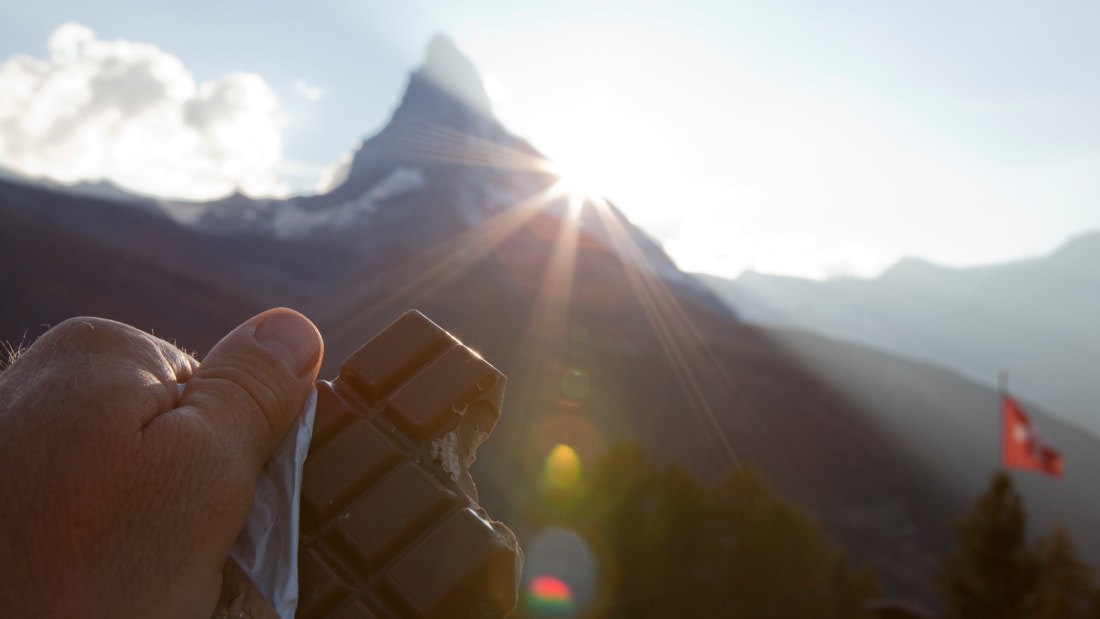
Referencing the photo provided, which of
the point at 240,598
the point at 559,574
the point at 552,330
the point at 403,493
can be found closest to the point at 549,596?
the point at 559,574

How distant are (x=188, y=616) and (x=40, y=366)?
3.52ft

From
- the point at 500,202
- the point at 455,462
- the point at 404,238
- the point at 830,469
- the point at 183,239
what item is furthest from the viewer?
the point at 500,202

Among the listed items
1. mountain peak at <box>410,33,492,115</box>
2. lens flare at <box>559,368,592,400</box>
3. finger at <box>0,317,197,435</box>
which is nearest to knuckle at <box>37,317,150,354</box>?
finger at <box>0,317,197,435</box>

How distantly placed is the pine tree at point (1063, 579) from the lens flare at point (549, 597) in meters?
23.7

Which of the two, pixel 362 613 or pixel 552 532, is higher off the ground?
pixel 362 613

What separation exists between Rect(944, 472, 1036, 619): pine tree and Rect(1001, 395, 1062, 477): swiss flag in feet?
30.3

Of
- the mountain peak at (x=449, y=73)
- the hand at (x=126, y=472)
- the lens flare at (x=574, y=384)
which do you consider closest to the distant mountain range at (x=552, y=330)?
the lens flare at (x=574, y=384)

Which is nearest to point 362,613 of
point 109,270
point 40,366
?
point 40,366

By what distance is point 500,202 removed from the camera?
15700cm

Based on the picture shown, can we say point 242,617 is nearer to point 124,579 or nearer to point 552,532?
point 124,579

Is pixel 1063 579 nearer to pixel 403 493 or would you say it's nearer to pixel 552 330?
pixel 403 493

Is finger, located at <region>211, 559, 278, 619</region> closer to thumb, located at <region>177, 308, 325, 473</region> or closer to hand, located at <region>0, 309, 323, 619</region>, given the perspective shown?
hand, located at <region>0, 309, 323, 619</region>

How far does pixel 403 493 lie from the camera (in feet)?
12.1

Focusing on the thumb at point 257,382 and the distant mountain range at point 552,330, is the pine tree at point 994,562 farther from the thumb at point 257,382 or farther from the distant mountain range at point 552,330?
the thumb at point 257,382
